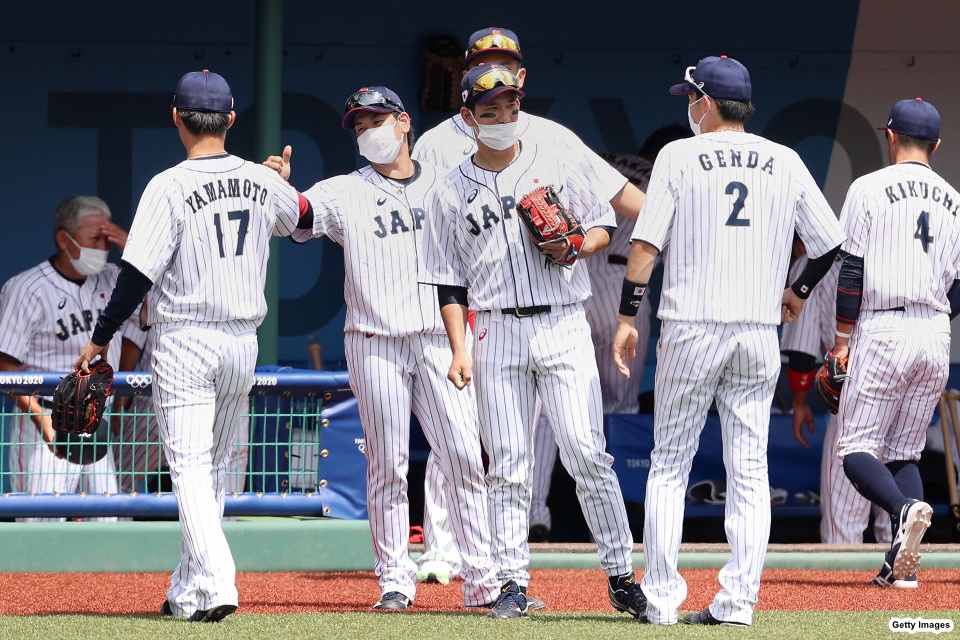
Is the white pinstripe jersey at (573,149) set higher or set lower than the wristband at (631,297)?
higher

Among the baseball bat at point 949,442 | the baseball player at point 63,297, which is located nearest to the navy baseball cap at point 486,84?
the baseball player at point 63,297

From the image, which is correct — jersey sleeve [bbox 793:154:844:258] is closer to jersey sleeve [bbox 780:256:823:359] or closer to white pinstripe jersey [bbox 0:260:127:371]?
jersey sleeve [bbox 780:256:823:359]

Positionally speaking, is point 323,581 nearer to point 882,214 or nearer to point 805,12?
point 882,214

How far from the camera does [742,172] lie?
4.61 metres

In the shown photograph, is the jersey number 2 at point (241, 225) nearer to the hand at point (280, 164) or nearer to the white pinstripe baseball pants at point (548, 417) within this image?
the hand at point (280, 164)

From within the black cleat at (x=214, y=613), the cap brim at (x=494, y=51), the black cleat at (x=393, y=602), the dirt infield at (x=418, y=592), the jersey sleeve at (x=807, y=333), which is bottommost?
the dirt infield at (x=418, y=592)

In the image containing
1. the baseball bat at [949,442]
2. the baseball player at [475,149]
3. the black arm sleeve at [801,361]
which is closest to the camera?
the baseball player at [475,149]

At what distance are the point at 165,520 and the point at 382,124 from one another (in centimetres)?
213

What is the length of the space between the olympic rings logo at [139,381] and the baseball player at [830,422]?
289 cm

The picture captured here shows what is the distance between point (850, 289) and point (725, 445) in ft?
4.98

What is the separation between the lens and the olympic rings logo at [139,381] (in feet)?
20.3

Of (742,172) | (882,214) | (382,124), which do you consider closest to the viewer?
(742,172)

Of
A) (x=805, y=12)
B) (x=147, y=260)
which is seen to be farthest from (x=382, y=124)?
(x=805, y=12)
